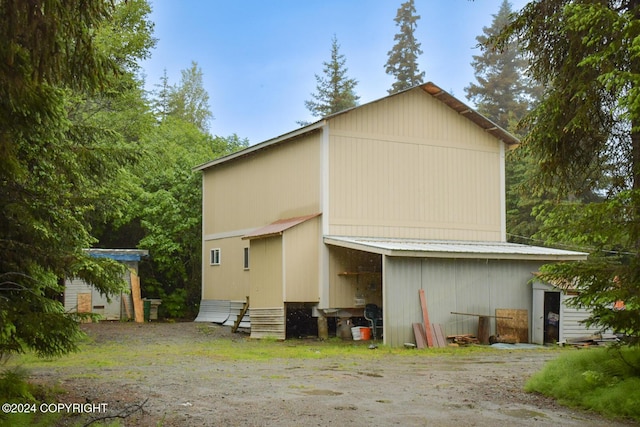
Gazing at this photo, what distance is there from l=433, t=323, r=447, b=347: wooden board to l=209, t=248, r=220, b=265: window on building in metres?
10.9

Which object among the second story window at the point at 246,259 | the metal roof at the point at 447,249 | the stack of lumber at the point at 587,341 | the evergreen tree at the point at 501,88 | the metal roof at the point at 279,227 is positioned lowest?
the stack of lumber at the point at 587,341

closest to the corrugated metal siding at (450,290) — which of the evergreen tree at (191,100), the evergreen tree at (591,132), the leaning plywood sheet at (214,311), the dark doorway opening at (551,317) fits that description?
the dark doorway opening at (551,317)

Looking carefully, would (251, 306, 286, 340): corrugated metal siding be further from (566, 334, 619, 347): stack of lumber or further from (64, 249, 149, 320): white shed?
(566, 334, 619, 347): stack of lumber

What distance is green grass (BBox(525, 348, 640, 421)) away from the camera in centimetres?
871

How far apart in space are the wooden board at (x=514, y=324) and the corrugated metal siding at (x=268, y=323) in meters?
6.00

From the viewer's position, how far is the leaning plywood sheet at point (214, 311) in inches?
1035

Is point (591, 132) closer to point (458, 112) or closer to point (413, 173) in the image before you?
point (413, 173)

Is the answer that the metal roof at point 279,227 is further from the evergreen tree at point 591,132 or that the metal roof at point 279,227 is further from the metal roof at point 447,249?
the evergreen tree at point 591,132

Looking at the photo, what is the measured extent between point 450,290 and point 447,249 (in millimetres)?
1115

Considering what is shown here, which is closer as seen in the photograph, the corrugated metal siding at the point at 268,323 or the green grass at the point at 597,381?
the green grass at the point at 597,381

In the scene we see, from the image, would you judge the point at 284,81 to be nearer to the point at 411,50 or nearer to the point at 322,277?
the point at 411,50

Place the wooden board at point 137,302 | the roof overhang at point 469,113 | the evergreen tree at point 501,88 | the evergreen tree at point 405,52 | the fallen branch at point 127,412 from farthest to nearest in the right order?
the evergreen tree at point 405,52, the evergreen tree at point 501,88, the wooden board at point 137,302, the roof overhang at point 469,113, the fallen branch at point 127,412

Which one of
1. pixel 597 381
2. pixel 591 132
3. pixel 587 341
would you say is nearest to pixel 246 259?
pixel 587 341

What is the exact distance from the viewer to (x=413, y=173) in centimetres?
2217
